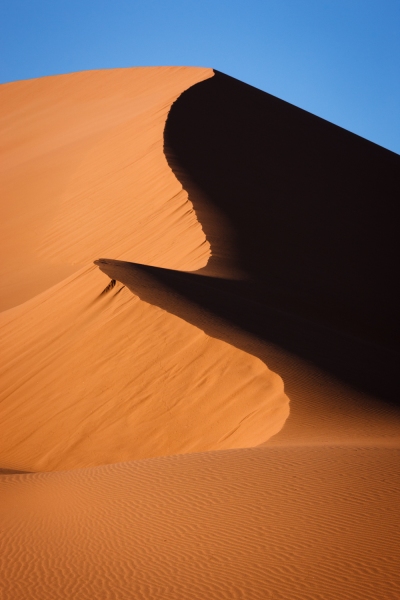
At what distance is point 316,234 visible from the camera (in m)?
17.7

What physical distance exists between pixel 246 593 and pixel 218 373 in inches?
190

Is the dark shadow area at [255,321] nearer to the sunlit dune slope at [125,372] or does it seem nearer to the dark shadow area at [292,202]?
the sunlit dune slope at [125,372]

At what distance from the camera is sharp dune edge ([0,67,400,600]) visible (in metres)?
4.45

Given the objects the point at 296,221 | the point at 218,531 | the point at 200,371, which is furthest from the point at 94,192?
the point at 218,531

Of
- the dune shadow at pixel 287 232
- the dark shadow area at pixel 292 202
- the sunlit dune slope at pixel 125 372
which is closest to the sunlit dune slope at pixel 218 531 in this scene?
the sunlit dune slope at pixel 125 372

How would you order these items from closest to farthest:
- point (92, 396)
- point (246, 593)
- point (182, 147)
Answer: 1. point (246, 593)
2. point (92, 396)
3. point (182, 147)

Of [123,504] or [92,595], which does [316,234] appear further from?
[92,595]

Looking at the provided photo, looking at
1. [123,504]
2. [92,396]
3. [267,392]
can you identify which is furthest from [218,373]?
[123,504]

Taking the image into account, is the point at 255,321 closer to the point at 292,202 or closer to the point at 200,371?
the point at 200,371

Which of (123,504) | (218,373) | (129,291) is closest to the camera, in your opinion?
(123,504)

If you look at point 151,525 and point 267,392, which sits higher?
point 151,525

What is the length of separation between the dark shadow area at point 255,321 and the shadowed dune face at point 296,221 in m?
0.03

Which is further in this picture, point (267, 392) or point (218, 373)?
point (218, 373)

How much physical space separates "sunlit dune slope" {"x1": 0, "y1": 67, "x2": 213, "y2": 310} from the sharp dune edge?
10 centimetres
